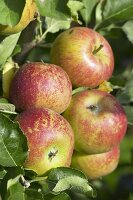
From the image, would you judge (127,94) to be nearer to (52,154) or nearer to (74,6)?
(74,6)

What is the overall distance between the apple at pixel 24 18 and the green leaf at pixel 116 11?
15.5 inches

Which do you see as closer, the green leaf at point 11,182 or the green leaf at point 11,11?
the green leaf at point 11,182

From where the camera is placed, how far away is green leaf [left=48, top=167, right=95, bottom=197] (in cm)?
158

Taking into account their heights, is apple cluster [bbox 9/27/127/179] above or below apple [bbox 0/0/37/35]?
below

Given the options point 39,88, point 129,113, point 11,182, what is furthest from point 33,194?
point 129,113

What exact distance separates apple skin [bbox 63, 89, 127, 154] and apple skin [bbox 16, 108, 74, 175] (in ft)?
0.40

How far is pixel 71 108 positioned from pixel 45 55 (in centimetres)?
76

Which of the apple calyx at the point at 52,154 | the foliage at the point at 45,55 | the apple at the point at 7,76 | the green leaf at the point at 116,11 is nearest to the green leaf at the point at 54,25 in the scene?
the foliage at the point at 45,55

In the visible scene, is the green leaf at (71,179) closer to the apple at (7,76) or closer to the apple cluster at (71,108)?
the apple cluster at (71,108)

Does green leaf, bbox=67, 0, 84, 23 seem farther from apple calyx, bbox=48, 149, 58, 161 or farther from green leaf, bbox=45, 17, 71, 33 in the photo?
apple calyx, bbox=48, 149, 58, 161

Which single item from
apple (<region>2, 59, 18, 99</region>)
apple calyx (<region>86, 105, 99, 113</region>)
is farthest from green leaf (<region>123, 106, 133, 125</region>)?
apple (<region>2, 59, 18, 99</region>)

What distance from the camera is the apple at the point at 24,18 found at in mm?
1709

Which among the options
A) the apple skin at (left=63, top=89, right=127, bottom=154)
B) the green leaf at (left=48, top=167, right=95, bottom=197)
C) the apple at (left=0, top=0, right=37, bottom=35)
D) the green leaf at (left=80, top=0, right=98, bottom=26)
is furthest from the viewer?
the green leaf at (left=80, top=0, right=98, bottom=26)

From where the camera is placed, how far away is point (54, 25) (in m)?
2.02
